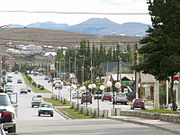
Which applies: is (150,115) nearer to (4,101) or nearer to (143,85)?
(4,101)

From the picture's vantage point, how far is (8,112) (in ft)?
57.6

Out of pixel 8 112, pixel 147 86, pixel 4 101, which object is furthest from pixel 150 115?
pixel 147 86

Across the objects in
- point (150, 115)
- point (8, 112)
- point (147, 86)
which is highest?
point (8, 112)

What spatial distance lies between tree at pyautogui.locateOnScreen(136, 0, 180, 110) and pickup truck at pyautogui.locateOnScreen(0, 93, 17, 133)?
9985 mm

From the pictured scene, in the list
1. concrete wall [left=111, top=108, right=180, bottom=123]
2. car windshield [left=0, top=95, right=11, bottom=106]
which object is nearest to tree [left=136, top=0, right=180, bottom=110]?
concrete wall [left=111, top=108, right=180, bottom=123]

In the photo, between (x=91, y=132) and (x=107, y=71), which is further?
(x=107, y=71)

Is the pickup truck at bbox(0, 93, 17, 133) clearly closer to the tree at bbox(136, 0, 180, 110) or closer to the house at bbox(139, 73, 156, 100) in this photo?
the tree at bbox(136, 0, 180, 110)

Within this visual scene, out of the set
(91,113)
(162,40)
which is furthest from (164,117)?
(91,113)

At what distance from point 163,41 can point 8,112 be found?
15996mm

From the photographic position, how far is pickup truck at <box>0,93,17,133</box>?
17406mm

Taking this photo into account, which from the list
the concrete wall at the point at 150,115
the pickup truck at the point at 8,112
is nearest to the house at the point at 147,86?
the concrete wall at the point at 150,115

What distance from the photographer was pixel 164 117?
103 ft

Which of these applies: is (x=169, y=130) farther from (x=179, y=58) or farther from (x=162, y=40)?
(x=162, y=40)

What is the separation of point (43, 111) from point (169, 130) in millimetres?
38793
